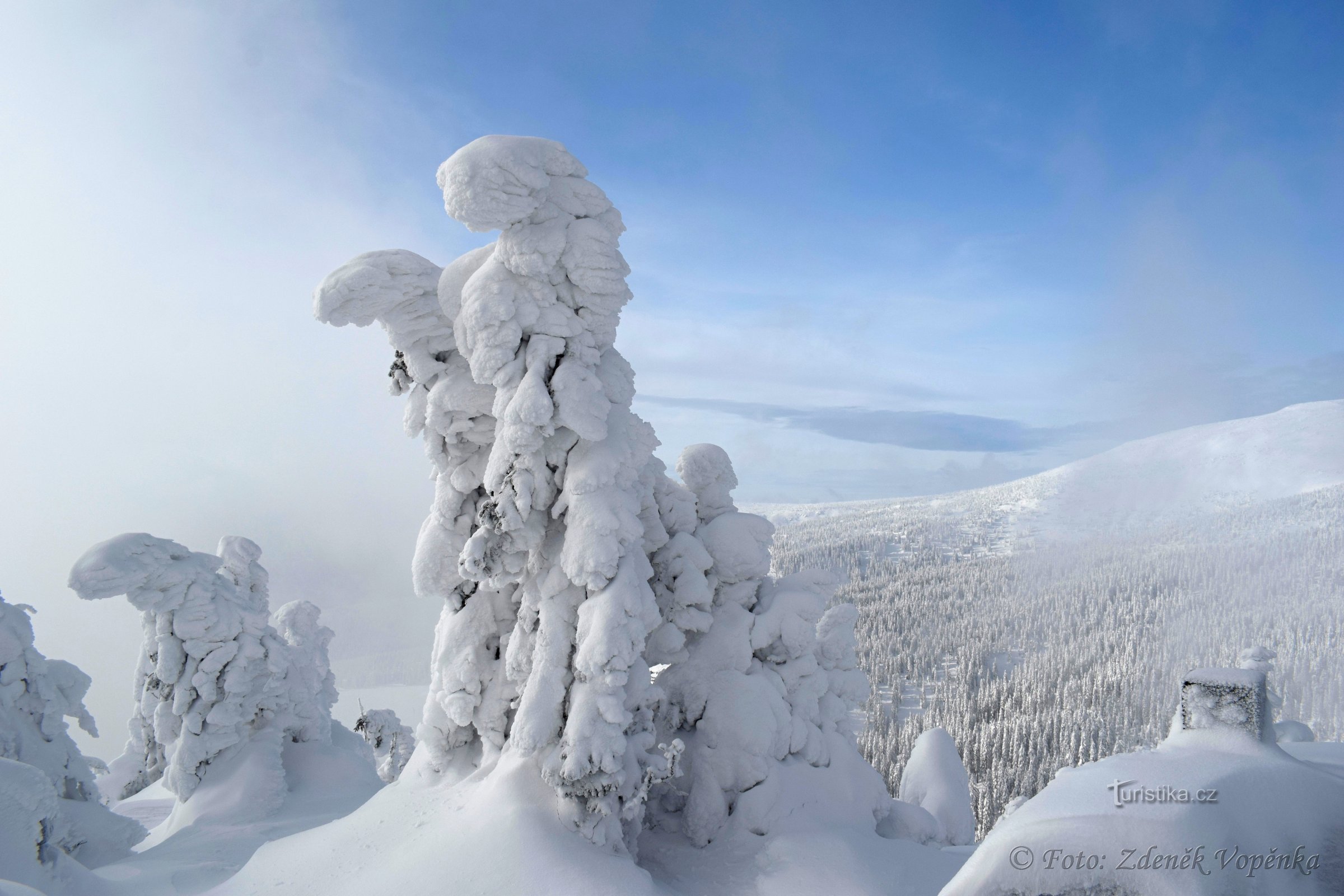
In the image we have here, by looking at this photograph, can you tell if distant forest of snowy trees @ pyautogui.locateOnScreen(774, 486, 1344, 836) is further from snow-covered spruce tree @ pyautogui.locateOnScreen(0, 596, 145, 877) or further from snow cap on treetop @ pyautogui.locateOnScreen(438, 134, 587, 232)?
snow-covered spruce tree @ pyautogui.locateOnScreen(0, 596, 145, 877)

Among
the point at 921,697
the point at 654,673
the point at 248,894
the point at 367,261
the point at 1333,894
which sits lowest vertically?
the point at 921,697

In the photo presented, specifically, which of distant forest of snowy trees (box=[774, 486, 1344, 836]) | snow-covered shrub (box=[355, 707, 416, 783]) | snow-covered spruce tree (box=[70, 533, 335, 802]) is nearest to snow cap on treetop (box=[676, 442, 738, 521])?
snow-covered shrub (box=[355, 707, 416, 783])

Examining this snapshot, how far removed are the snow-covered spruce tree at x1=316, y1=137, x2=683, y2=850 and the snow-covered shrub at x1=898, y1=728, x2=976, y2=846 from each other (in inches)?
420

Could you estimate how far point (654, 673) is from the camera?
13906 millimetres

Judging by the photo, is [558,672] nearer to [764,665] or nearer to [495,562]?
[495,562]

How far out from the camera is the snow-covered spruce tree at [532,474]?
9.91 metres

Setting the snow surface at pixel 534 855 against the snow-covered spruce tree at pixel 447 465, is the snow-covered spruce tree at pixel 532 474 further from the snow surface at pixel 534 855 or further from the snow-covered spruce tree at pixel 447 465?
the snow surface at pixel 534 855

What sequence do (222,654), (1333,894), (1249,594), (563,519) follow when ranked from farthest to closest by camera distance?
(1249,594) → (222,654) → (563,519) → (1333,894)

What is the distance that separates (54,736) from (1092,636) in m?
69.5

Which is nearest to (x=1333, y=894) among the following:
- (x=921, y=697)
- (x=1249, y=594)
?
(x=1249, y=594)

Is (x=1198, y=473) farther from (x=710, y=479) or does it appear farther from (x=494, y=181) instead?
(x=494, y=181)

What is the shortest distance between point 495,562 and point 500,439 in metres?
2.05

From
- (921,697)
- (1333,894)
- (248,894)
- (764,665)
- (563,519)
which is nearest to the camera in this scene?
(1333,894)

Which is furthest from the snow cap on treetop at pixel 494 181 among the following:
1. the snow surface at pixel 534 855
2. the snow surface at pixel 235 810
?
the snow surface at pixel 235 810
